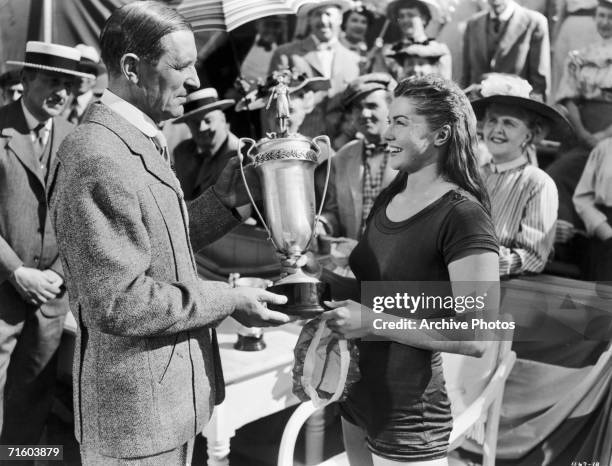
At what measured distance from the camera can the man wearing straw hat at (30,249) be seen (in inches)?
82.0

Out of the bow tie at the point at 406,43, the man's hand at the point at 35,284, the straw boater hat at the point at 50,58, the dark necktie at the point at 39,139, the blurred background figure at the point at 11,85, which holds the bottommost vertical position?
the man's hand at the point at 35,284

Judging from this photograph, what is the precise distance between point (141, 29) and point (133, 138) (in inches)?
8.2

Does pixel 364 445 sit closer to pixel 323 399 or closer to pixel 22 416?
pixel 323 399

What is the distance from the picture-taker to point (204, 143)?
2.97m

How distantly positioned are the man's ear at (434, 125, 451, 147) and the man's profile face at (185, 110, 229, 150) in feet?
6.25

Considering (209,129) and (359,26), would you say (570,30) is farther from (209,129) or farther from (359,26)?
(209,129)

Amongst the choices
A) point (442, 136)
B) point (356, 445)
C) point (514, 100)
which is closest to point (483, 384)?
point (356, 445)

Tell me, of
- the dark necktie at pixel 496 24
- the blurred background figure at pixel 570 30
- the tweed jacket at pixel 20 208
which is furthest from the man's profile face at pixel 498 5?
the tweed jacket at pixel 20 208

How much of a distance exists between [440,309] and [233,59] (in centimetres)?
264

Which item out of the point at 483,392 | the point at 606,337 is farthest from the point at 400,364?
the point at 606,337

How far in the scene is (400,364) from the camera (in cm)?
123

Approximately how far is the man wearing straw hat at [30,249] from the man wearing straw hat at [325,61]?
1403 mm

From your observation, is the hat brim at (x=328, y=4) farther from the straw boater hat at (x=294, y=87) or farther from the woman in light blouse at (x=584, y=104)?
the woman in light blouse at (x=584, y=104)

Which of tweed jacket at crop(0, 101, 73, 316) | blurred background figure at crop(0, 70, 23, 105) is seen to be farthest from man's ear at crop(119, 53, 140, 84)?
blurred background figure at crop(0, 70, 23, 105)
